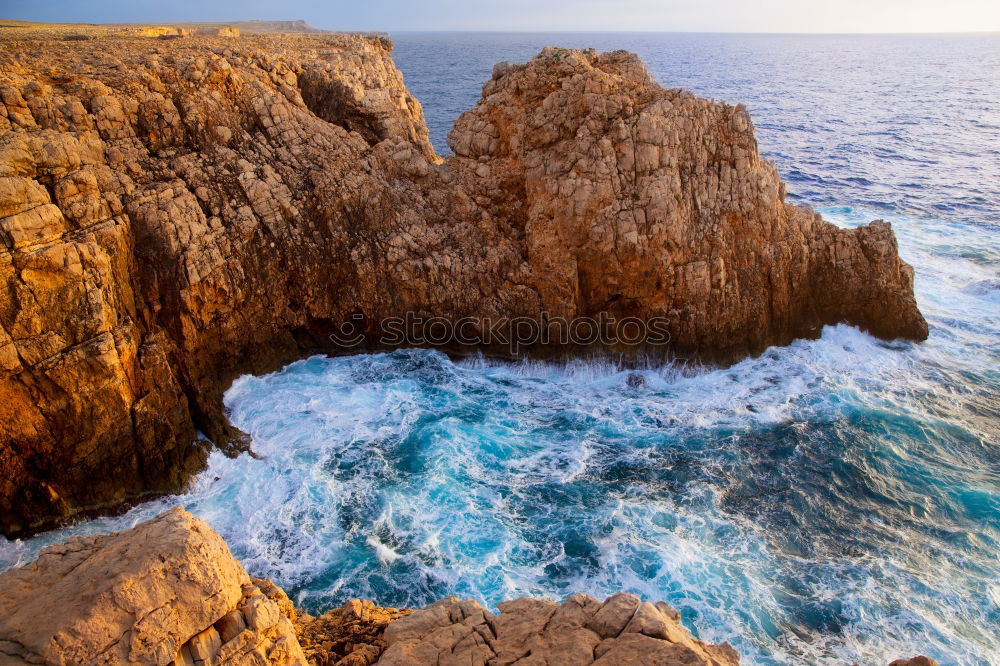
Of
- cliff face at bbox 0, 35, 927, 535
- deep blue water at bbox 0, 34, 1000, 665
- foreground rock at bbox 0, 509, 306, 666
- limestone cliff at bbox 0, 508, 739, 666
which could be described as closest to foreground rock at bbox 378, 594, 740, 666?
limestone cliff at bbox 0, 508, 739, 666

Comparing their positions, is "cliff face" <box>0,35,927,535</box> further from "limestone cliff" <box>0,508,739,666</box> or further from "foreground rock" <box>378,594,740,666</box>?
"foreground rock" <box>378,594,740,666</box>

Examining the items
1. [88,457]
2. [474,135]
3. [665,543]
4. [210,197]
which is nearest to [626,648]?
[665,543]

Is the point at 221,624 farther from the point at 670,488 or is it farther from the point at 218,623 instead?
the point at 670,488

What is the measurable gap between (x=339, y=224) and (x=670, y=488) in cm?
1618

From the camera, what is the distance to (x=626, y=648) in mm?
10156

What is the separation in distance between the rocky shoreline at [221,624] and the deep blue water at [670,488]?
5283 mm

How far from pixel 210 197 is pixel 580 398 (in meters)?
16.0

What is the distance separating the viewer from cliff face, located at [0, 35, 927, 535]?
20.4 metres

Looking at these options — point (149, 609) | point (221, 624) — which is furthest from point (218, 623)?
point (149, 609)

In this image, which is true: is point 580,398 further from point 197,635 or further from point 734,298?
point 197,635

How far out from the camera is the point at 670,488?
20.5 metres

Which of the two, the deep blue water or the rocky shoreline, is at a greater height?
the rocky shoreline

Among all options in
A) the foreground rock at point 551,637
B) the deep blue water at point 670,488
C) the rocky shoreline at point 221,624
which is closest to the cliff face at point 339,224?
the deep blue water at point 670,488

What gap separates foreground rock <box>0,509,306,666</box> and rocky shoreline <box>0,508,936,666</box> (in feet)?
0.05
